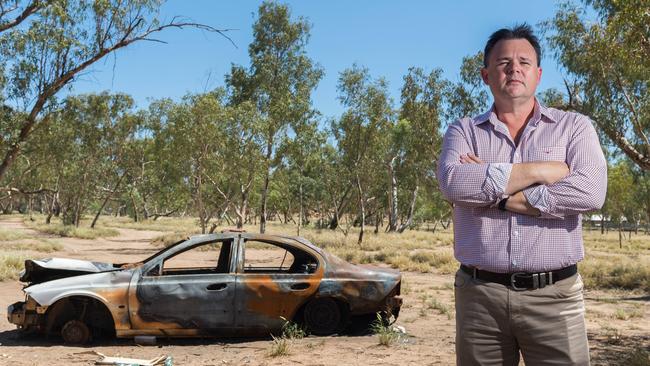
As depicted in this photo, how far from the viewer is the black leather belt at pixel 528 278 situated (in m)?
2.48

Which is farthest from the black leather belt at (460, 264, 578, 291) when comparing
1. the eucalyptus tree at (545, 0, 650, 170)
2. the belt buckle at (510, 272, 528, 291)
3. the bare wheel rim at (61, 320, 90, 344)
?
the eucalyptus tree at (545, 0, 650, 170)

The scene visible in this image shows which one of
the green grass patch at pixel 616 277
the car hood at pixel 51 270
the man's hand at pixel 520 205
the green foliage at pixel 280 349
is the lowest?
the green grass patch at pixel 616 277

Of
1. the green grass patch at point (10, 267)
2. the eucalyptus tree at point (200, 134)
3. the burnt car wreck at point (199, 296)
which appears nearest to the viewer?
the burnt car wreck at point (199, 296)

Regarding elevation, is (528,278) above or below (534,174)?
below

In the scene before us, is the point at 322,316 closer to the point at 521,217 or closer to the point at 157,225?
the point at 521,217

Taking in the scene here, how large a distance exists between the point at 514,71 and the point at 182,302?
5.57 m

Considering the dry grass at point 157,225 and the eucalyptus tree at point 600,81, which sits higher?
the eucalyptus tree at point 600,81

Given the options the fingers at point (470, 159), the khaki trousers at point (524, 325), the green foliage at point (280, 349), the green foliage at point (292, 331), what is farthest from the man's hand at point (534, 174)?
the green foliage at point (292, 331)

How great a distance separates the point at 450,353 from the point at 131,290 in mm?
4088

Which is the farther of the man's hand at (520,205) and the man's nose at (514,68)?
the man's nose at (514,68)

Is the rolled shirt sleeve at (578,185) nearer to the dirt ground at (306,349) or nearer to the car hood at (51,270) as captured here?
the dirt ground at (306,349)

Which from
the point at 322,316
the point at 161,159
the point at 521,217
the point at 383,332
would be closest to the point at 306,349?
the point at 322,316

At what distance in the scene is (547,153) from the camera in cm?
269

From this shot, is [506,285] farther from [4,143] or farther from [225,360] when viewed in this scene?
[4,143]
